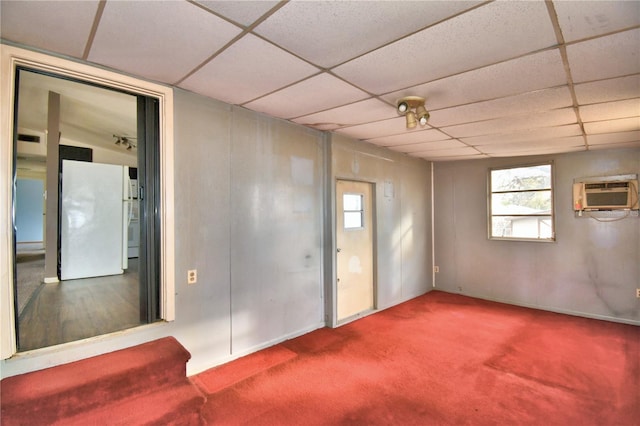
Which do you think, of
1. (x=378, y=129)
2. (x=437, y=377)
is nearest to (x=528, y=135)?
(x=378, y=129)

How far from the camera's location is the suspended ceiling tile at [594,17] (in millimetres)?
1488

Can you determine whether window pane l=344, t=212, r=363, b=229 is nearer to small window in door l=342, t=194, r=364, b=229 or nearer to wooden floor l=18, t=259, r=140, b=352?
small window in door l=342, t=194, r=364, b=229

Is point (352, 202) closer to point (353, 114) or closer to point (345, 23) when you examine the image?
point (353, 114)

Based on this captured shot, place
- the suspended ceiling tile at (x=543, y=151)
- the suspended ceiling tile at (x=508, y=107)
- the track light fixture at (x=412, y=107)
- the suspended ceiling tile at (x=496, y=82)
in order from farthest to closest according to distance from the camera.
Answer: the suspended ceiling tile at (x=543, y=151) → the track light fixture at (x=412, y=107) → the suspended ceiling tile at (x=508, y=107) → the suspended ceiling tile at (x=496, y=82)

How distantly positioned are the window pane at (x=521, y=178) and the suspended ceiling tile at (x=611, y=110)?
2076mm

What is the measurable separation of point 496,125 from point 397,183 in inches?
77.8

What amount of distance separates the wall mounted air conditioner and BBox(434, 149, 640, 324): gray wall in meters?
0.14

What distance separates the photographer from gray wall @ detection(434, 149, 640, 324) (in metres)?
4.47

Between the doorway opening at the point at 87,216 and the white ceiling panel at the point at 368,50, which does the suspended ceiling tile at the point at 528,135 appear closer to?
the white ceiling panel at the point at 368,50

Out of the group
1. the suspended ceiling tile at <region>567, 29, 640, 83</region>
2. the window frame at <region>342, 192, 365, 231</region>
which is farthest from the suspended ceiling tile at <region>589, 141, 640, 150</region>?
the window frame at <region>342, 192, 365, 231</region>

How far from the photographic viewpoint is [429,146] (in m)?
4.74

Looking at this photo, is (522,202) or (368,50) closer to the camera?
(368,50)

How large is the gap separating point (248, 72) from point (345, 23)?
932 millimetres

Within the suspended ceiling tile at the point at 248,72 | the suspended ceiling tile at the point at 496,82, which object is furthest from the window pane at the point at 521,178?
the suspended ceiling tile at the point at 248,72
